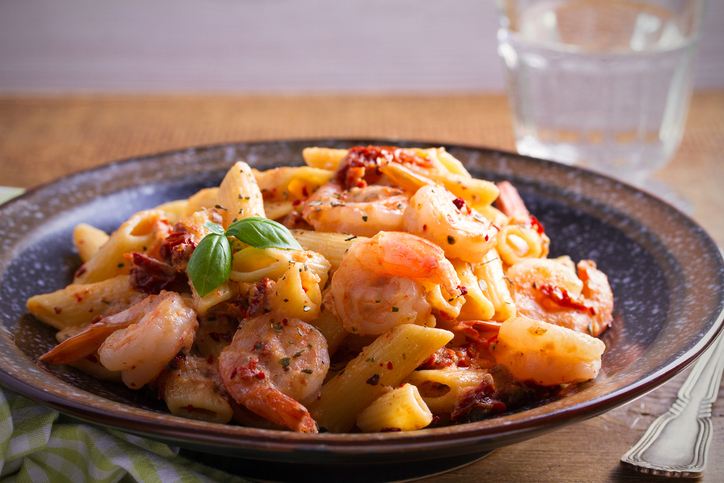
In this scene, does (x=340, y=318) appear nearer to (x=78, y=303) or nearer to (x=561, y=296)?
(x=561, y=296)

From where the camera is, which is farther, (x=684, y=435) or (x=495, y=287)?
(x=495, y=287)

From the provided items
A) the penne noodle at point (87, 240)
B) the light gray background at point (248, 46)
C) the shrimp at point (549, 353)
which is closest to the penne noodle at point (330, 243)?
the shrimp at point (549, 353)

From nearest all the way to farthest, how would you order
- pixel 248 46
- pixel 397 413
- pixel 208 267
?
pixel 397 413 → pixel 208 267 → pixel 248 46

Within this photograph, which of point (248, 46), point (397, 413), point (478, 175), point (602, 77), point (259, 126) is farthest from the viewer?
point (248, 46)

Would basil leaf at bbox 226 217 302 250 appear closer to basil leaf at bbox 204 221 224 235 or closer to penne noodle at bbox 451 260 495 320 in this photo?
basil leaf at bbox 204 221 224 235

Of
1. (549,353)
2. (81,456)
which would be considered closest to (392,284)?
(549,353)

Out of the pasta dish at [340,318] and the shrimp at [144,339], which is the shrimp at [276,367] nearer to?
the pasta dish at [340,318]
